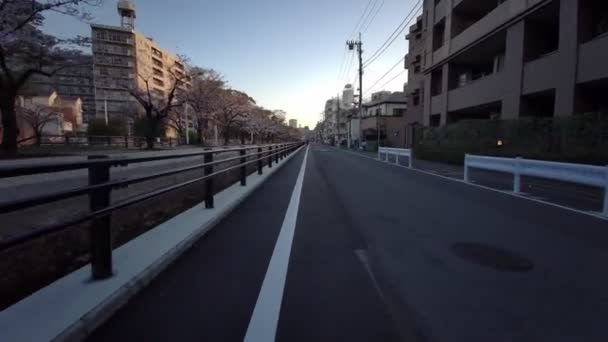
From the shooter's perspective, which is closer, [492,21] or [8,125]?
[8,125]

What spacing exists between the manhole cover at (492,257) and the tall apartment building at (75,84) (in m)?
22.9

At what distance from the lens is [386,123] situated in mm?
47062

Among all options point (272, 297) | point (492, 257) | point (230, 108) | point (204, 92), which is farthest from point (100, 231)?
point (230, 108)

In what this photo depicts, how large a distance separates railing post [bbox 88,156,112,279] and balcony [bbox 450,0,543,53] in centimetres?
1914

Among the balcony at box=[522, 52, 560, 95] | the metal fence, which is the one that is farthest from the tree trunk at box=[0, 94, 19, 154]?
the balcony at box=[522, 52, 560, 95]

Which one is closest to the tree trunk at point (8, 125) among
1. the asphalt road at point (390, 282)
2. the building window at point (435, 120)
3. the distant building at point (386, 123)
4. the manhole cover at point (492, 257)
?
the asphalt road at point (390, 282)

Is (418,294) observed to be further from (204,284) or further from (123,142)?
(123,142)

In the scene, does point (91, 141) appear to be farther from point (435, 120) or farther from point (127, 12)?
point (127, 12)

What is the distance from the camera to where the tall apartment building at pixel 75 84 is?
18750mm

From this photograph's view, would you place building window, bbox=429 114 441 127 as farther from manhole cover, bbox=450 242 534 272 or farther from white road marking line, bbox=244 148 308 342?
white road marking line, bbox=244 148 308 342

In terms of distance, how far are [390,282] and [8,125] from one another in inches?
837

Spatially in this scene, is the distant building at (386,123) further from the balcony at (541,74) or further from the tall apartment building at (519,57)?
the balcony at (541,74)

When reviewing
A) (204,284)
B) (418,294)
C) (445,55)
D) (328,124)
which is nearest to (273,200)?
(204,284)

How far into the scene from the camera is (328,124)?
5064 inches
